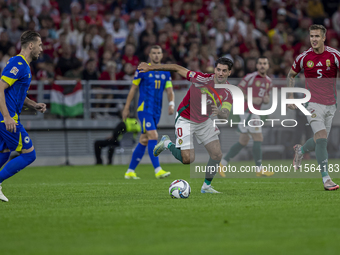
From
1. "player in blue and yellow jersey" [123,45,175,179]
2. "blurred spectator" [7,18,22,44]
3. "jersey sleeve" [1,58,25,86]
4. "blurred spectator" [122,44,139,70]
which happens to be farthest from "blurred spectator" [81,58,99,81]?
"jersey sleeve" [1,58,25,86]

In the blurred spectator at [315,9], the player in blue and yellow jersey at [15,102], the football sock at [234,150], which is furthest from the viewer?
the blurred spectator at [315,9]

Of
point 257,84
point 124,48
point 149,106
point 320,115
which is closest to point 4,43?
point 124,48

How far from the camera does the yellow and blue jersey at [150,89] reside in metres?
10.9

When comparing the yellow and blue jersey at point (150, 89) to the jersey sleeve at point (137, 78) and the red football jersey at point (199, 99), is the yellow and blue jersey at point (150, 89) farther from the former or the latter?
the red football jersey at point (199, 99)

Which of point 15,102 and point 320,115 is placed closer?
point 15,102

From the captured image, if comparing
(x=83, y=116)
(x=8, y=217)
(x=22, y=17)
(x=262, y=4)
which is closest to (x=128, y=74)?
(x=83, y=116)

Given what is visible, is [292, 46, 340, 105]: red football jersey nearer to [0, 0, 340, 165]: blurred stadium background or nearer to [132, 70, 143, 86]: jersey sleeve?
[132, 70, 143, 86]: jersey sleeve

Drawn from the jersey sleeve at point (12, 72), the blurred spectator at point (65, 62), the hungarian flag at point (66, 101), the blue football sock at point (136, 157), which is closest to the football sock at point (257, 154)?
the blue football sock at point (136, 157)

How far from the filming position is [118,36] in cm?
1758

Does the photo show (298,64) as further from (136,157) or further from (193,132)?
(136,157)

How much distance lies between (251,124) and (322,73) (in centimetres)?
360

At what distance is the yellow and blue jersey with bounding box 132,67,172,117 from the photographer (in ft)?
35.9

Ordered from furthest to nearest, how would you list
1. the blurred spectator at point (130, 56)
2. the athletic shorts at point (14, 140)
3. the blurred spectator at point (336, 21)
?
1. the blurred spectator at point (336, 21)
2. the blurred spectator at point (130, 56)
3. the athletic shorts at point (14, 140)

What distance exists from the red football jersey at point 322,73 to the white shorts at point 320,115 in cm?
7
